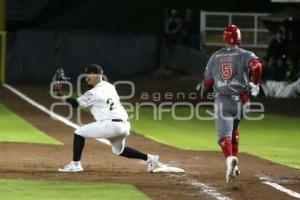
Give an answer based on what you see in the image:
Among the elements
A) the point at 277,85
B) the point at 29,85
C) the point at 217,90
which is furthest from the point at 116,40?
the point at 217,90

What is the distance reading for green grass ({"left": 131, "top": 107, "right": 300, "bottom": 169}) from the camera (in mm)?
15914

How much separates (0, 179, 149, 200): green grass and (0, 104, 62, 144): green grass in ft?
18.9

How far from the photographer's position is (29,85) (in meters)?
31.8

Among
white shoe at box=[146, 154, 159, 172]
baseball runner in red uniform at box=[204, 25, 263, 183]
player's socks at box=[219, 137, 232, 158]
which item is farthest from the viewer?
white shoe at box=[146, 154, 159, 172]

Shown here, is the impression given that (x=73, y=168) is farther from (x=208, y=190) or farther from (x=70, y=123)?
(x=70, y=123)

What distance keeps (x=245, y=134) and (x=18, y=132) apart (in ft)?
15.4

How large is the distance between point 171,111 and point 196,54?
24.8 ft

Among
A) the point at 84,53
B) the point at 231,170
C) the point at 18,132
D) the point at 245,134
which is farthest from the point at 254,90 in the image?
the point at 84,53

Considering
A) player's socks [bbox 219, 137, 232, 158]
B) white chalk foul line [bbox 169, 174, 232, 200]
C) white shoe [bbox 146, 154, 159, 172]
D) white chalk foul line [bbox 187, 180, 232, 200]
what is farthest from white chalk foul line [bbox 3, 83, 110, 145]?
player's socks [bbox 219, 137, 232, 158]

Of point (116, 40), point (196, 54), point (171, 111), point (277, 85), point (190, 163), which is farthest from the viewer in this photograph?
point (116, 40)

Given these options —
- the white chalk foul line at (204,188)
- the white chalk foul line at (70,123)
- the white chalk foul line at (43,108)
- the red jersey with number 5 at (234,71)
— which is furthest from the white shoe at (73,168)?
the white chalk foul line at (43,108)

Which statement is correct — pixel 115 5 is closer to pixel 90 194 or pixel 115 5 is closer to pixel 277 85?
pixel 277 85

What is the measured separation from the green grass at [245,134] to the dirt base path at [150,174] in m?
0.62

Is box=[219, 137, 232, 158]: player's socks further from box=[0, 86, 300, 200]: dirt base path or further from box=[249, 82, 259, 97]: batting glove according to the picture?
box=[249, 82, 259, 97]: batting glove
